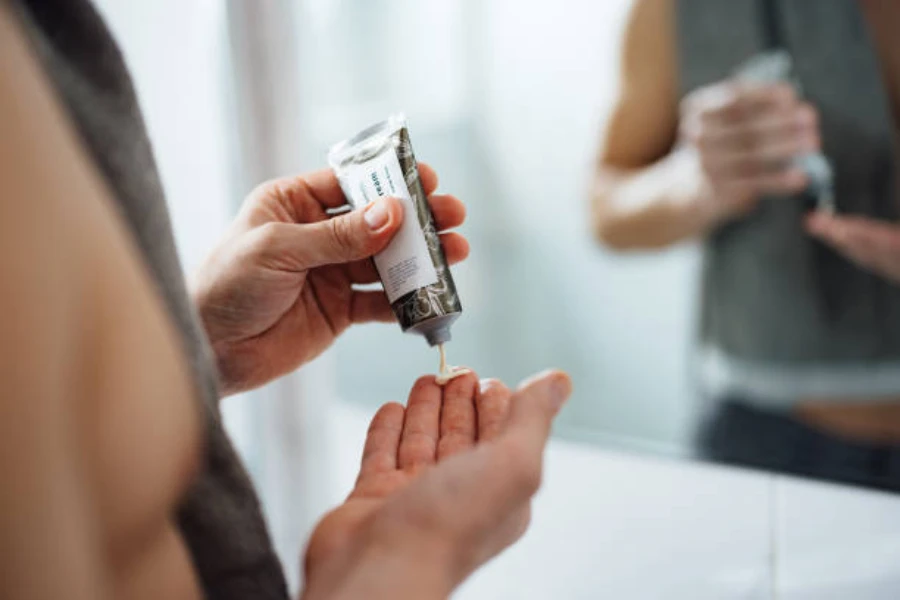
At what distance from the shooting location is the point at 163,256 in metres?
0.32

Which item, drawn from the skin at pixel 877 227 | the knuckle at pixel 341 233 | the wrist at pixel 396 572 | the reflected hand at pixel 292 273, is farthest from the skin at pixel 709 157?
the wrist at pixel 396 572

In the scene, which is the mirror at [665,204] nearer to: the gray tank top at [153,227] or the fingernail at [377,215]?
the fingernail at [377,215]

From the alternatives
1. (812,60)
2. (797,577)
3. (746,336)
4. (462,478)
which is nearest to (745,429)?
(746,336)

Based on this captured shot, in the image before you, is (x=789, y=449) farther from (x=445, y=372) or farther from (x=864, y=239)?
(x=445, y=372)

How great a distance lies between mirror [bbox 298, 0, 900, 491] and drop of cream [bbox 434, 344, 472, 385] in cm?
6

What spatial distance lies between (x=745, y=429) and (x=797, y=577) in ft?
0.83

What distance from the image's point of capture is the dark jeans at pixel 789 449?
69 centimetres

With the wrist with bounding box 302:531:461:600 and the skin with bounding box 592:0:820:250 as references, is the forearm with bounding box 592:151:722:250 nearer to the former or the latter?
the skin with bounding box 592:0:820:250

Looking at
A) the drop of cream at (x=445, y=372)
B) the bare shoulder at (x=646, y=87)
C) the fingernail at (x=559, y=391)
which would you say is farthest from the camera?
the bare shoulder at (x=646, y=87)

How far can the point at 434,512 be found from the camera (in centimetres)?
32

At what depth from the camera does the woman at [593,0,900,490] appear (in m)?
0.65

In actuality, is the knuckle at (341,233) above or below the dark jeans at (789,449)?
above

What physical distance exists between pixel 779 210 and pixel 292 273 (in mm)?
495

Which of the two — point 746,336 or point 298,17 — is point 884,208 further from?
point 298,17
